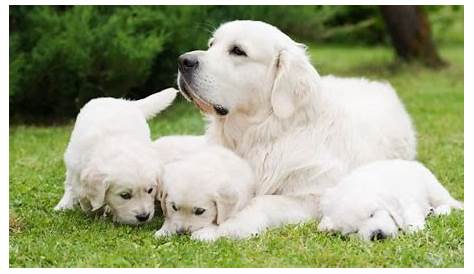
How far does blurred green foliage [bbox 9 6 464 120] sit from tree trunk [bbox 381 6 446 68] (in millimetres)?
4369

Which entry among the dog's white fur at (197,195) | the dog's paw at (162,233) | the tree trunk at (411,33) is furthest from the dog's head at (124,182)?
the tree trunk at (411,33)

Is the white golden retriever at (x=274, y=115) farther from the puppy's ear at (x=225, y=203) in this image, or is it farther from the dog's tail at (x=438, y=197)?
the dog's tail at (x=438, y=197)

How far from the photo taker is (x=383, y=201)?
5.41m

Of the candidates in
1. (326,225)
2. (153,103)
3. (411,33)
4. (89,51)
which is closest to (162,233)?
(326,225)

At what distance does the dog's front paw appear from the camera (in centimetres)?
529

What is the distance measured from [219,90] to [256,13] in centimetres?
845

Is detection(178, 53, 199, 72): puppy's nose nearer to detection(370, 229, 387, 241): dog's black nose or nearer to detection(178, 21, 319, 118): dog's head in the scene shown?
detection(178, 21, 319, 118): dog's head

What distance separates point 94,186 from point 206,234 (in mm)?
853

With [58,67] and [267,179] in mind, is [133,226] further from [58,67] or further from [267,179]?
[58,67]

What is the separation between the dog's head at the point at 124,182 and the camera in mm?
5602

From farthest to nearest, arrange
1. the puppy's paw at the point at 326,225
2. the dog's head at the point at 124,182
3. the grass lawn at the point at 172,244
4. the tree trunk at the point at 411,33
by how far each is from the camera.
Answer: the tree trunk at the point at 411,33 < the dog's head at the point at 124,182 < the puppy's paw at the point at 326,225 < the grass lawn at the point at 172,244

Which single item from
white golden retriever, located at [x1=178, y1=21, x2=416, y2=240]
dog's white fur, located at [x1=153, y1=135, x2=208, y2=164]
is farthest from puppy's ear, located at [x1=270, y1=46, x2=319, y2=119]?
dog's white fur, located at [x1=153, y1=135, x2=208, y2=164]

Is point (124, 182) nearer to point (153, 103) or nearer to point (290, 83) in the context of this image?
point (290, 83)

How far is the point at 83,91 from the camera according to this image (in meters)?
10.9
